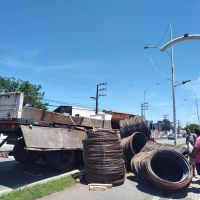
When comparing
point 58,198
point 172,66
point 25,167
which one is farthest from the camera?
point 172,66

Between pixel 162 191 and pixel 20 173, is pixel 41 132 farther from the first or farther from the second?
pixel 162 191

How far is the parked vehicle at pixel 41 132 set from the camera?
32.3 ft

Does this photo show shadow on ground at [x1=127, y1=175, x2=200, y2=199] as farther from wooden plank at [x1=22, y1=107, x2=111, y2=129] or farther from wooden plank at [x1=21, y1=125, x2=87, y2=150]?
wooden plank at [x1=22, y1=107, x2=111, y2=129]

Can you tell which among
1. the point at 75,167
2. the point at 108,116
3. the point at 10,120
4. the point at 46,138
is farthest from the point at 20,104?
the point at 108,116

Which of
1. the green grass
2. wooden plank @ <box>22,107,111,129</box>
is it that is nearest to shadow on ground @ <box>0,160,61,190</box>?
the green grass

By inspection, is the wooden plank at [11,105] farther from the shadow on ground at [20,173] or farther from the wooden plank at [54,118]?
the shadow on ground at [20,173]

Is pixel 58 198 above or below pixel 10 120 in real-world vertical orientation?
below

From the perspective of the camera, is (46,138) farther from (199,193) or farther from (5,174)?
(199,193)

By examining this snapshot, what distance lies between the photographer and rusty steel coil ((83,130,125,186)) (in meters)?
9.70

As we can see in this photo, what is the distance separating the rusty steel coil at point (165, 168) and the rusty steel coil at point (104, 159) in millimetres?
740

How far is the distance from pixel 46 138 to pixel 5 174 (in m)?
2.28

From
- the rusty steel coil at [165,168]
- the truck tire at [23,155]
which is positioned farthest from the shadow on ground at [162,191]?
the truck tire at [23,155]

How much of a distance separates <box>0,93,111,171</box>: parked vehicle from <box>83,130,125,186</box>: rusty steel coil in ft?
4.30

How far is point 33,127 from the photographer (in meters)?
10.1
